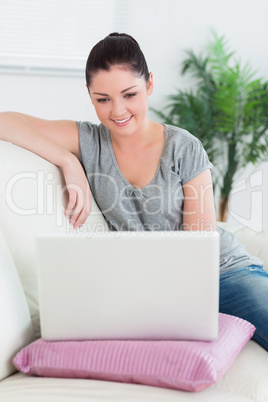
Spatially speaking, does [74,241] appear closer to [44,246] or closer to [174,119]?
[44,246]

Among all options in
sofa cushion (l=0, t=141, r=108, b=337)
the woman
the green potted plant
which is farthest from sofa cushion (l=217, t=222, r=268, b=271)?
the green potted plant

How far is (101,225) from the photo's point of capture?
5.41 feet

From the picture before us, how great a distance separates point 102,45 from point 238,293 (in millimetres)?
844

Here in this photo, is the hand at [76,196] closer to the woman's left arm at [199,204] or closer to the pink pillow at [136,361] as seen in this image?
the woman's left arm at [199,204]

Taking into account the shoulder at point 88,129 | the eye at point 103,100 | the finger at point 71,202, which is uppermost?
the eye at point 103,100

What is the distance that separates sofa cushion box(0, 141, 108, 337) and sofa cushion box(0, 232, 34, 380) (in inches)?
3.2

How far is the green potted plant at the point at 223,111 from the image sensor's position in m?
3.34

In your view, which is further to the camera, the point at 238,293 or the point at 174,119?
the point at 174,119


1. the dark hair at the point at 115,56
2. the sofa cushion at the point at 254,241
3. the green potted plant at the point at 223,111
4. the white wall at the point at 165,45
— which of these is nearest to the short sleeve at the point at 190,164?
the dark hair at the point at 115,56

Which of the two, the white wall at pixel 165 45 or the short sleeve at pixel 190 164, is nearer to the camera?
the short sleeve at pixel 190 164

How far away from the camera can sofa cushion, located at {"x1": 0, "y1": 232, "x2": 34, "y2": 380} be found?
45.3 inches

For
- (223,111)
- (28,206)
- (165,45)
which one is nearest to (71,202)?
(28,206)

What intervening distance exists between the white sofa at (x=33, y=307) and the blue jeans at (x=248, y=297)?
0.21 feet

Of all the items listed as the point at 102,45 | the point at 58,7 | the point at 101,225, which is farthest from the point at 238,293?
the point at 58,7
